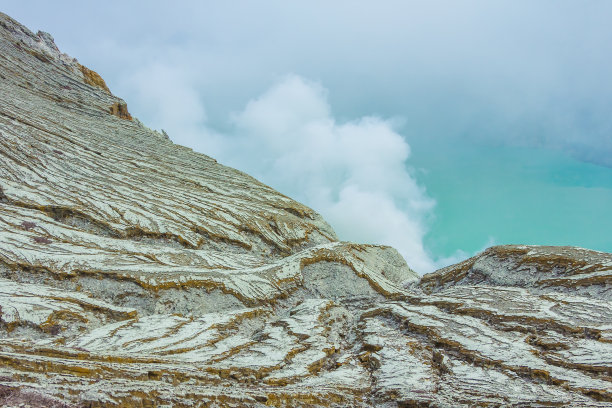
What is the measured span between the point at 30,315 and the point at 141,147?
37.6 metres

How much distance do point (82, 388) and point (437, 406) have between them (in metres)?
8.64

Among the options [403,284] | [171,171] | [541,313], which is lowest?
[541,313]

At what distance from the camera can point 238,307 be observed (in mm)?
21156

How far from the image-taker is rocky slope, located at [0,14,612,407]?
422 inches

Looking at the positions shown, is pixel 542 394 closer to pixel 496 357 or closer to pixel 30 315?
pixel 496 357

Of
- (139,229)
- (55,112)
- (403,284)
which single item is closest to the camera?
(139,229)

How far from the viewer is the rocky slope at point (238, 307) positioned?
10.7 meters

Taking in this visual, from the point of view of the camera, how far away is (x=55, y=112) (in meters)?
→ 48.7

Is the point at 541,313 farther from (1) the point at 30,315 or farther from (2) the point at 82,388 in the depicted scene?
(1) the point at 30,315

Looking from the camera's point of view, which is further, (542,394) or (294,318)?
(294,318)

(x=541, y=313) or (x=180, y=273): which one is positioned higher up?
(x=541, y=313)

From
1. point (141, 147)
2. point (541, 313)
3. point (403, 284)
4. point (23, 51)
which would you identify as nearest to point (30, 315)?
point (541, 313)

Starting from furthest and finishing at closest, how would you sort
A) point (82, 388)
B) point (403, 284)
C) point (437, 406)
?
point (403, 284) → point (437, 406) → point (82, 388)

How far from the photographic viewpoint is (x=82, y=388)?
8320mm
